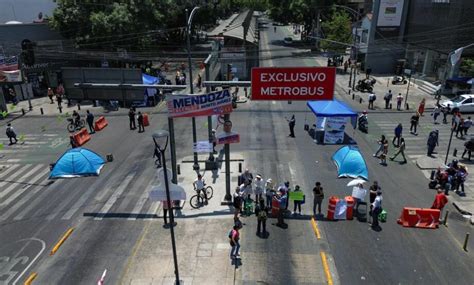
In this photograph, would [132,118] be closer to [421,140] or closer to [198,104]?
[198,104]

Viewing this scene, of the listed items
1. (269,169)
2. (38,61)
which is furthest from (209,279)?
(38,61)

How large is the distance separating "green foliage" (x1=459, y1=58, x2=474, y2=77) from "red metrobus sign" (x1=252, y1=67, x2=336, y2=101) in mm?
30840

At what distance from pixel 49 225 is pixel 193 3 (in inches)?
2088

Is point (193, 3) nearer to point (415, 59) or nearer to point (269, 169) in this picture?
point (415, 59)

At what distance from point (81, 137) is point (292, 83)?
59.4 feet

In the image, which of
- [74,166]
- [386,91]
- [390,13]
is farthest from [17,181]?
[390,13]

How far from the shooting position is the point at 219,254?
15.1 metres

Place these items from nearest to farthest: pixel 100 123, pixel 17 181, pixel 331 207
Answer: pixel 331 207 < pixel 17 181 < pixel 100 123

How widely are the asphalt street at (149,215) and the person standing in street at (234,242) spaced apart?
759 mm

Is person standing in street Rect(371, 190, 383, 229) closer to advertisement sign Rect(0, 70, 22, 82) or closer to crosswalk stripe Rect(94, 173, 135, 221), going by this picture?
crosswalk stripe Rect(94, 173, 135, 221)

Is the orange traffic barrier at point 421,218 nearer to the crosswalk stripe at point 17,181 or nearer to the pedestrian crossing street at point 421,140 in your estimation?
the pedestrian crossing street at point 421,140

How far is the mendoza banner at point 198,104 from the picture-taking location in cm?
1692

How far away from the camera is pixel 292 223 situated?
56.9 ft

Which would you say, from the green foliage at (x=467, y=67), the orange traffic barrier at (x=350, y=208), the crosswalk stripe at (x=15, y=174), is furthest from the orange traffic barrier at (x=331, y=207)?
the green foliage at (x=467, y=67)
